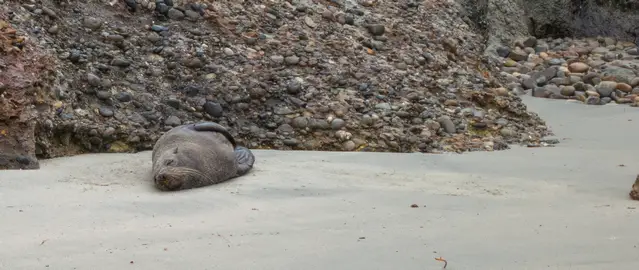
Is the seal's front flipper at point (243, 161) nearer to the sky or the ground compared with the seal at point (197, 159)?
nearer to the ground

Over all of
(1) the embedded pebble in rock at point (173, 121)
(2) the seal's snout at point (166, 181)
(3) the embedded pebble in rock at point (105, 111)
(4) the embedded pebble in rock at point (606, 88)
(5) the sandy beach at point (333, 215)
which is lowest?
(1) the embedded pebble in rock at point (173, 121)

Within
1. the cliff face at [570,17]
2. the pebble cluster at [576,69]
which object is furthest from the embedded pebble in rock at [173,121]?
the cliff face at [570,17]

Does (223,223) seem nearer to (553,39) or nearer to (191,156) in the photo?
(191,156)

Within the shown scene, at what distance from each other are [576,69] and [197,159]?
6924mm

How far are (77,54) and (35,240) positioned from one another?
2973 mm

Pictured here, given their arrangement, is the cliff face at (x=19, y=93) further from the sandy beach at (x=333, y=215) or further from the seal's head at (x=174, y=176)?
the seal's head at (x=174, y=176)

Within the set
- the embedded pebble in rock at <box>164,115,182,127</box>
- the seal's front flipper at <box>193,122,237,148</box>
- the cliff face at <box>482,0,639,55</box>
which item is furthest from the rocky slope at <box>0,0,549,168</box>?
the cliff face at <box>482,0,639,55</box>

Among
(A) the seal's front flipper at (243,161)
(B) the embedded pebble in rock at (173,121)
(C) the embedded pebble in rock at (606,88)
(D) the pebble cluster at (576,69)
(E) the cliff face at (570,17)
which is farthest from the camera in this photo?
(E) the cliff face at (570,17)

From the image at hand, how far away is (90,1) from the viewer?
633 centimetres

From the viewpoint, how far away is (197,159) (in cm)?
446

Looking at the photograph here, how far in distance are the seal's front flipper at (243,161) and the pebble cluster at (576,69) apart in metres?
5.16

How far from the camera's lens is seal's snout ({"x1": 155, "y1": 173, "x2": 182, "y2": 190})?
13.8 ft

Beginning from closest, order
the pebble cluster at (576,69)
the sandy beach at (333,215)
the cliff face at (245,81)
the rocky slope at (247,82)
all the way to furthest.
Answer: the sandy beach at (333,215) → the cliff face at (245,81) → the rocky slope at (247,82) → the pebble cluster at (576,69)

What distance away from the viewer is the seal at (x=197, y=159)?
4.28 metres
